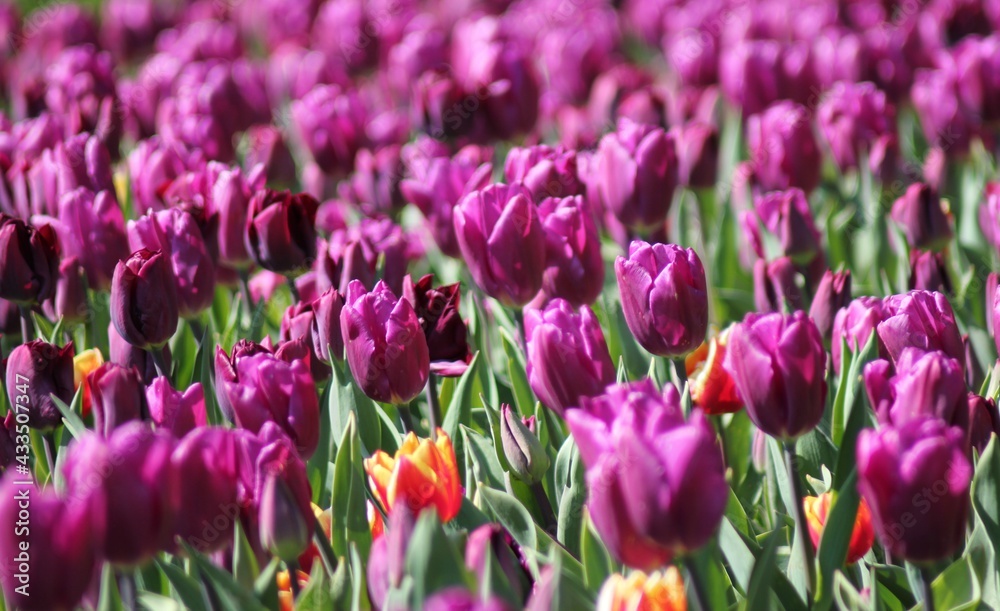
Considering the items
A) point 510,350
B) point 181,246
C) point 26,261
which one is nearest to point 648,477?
point 510,350

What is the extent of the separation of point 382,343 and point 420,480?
0.26 meters

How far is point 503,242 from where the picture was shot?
1853mm

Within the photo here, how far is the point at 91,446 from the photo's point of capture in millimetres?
1117

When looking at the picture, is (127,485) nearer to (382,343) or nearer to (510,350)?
(382,343)

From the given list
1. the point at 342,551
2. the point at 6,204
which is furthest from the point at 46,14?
the point at 342,551

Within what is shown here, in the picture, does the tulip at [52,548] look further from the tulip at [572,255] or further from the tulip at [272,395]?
the tulip at [572,255]

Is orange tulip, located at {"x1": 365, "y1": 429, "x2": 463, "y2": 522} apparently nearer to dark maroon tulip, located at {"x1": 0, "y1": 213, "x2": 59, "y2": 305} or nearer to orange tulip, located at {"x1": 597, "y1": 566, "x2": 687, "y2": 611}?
orange tulip, located at {"x1": 597, "y1": 566, "x2": 687, "y2": 611}

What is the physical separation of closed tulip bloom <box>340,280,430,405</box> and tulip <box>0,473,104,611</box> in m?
0.54

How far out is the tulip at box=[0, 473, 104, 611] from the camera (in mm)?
1086

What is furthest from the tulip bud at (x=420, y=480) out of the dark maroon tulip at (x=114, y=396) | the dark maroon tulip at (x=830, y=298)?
the dark maroon tulip at (x=830, y=298)

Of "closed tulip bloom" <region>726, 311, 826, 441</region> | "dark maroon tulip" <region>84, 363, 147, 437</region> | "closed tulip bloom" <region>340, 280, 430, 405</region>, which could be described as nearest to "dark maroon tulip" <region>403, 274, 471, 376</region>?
"closed tulip bloom" <region>340, 280, 430, 405</region>

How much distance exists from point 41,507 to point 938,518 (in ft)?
2.95

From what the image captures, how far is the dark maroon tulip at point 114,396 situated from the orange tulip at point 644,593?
75 cm

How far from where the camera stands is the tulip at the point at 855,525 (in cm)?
149
